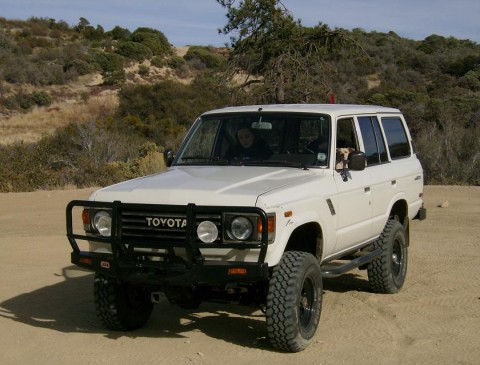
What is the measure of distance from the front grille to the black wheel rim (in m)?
1.04

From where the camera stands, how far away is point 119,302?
627 centimetres

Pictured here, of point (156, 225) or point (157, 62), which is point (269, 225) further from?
point (157, 62)

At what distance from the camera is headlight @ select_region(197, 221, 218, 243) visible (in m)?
5.31

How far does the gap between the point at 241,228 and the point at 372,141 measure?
2.95 m

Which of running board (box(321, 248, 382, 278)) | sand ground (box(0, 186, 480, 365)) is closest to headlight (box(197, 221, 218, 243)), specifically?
sand ground (box(0, 186, 480, 365))

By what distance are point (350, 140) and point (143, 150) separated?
17353 millimetres

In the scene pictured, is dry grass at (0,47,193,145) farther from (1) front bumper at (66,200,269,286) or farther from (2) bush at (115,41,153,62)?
(1) front bumper at (66,200,269,286)

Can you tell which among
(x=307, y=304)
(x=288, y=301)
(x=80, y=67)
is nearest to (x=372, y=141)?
(x=307, y=304)

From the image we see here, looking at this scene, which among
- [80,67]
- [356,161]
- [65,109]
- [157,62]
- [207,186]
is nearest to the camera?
[207,186]

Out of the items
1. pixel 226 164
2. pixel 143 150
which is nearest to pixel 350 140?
pixel 226 164

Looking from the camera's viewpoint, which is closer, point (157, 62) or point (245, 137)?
point (245, 137)

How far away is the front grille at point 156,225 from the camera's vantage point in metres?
5.35

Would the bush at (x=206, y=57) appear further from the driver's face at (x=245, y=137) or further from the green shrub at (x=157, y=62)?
the driver's face at (x=245, y=137)

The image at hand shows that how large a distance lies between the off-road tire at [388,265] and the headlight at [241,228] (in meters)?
2.80
